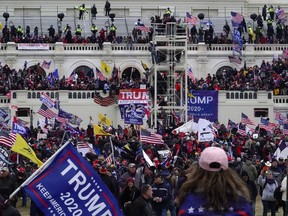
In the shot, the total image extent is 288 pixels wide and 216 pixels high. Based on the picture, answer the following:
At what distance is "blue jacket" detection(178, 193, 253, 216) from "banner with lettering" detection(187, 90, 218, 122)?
4434 cm

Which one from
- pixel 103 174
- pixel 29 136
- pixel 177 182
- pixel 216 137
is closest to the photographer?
pixel 103 174

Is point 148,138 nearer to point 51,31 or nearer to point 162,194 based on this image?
point 162,194

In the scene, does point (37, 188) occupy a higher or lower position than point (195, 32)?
lower

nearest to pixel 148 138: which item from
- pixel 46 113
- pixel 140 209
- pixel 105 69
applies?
pixel 46 113

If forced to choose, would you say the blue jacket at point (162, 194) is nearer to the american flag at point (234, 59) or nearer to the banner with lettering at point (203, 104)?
the banner with lettering at point (203, 104)

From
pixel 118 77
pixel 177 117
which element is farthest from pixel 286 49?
pixel 177 117

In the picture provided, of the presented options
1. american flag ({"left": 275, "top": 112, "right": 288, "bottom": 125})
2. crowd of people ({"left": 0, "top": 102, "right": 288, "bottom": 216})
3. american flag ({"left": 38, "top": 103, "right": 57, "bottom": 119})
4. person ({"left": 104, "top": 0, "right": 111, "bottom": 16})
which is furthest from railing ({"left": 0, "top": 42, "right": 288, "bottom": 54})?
american flag ({"left": 38, "top": 103, "right": 57, "bottom": 119})

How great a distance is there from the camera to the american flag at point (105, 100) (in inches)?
2159

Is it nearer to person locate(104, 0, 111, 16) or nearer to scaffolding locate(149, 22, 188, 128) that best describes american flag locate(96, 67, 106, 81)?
scaffolding locate(149, 22, 188, 128)

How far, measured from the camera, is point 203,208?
7.85 m

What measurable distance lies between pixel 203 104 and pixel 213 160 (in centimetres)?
4638

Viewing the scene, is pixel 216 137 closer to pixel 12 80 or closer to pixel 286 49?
pixel 12 80

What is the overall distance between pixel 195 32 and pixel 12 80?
11838mm

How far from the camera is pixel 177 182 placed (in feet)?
70.4
